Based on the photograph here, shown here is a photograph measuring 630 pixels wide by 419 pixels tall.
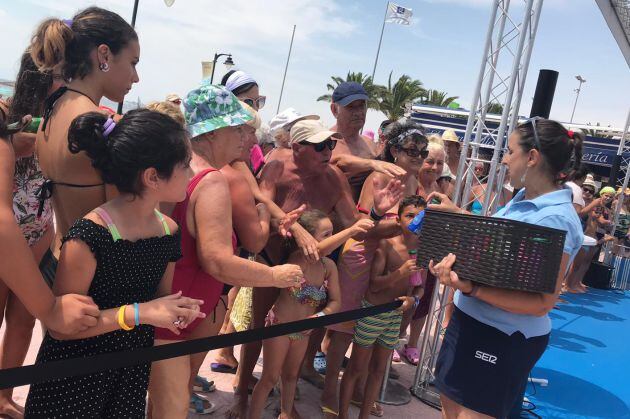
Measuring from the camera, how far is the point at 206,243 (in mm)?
2109

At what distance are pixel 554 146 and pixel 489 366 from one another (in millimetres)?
1118

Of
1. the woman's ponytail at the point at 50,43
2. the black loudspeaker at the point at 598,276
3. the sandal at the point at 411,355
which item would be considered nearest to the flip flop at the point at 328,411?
the sandal at the point at 411,355

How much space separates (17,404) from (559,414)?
418 cm

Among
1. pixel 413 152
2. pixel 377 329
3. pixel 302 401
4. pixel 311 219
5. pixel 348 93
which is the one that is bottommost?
pixel 302 401

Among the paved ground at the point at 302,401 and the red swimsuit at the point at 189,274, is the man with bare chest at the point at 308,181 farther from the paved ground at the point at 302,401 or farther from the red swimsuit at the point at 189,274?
the paved ground at the point at 302,401

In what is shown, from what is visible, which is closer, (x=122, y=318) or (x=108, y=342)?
(x=122, y=318)

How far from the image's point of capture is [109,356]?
5.58 ft

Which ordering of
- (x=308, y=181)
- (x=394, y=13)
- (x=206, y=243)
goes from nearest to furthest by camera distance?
Result: 1. (x=206, y=243)
2. (x=308, y=181)
3. (x=394, y=13)

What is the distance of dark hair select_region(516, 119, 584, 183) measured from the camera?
97.7 inches

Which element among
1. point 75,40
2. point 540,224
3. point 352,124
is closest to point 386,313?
point 540,224

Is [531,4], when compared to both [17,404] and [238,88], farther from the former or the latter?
[17,404]

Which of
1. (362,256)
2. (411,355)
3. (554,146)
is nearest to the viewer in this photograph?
(554,146)

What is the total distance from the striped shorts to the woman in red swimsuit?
3.83 ft

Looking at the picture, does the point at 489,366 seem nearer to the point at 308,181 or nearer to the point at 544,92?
the point at 308,181
